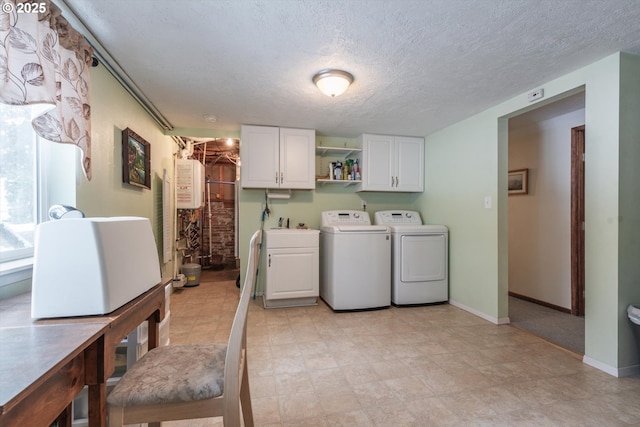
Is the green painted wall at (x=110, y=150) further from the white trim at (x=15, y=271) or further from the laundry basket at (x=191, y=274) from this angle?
the laundry basket at (x=191, y=274)

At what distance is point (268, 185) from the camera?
11.1ft

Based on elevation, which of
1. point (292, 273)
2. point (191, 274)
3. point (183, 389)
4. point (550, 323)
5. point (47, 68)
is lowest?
point (550, 323)

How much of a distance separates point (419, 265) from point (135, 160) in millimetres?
3124

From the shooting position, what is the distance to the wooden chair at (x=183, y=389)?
907mm

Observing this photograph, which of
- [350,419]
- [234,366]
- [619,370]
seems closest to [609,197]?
[619,370]

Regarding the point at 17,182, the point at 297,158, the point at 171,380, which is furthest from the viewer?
the point at 297,158

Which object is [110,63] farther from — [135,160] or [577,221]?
[577,221]

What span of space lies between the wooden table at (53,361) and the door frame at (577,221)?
12.9 ft

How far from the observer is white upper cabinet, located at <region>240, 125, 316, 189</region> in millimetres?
3307

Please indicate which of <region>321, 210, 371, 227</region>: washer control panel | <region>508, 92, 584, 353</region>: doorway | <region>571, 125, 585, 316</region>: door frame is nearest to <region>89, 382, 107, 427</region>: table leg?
<region>321, 210, 371, 227</region>: washer control panel

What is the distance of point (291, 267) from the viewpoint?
3184mm

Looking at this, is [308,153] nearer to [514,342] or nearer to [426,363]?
[426,363]

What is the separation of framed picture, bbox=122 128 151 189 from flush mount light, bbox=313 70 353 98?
5.33 ft

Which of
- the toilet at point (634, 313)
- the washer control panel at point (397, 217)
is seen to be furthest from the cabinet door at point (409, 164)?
the toilet at point (634, 313)
